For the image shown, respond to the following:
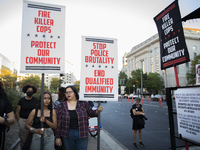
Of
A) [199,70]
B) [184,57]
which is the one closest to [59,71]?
[184,57]

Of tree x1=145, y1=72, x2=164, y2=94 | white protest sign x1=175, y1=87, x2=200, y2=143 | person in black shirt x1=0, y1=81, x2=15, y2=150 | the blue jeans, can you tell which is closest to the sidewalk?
person in black shirt x1=0, y1=81, x2=15, y2=150

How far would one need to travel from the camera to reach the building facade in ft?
187

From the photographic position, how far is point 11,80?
43.4 metres

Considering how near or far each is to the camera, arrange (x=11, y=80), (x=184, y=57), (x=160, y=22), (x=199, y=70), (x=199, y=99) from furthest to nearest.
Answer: (x=11, y=80)
(x=199, y=70)
(x=160, y=22)
(x=184, y=57)
(x=199, y=99)

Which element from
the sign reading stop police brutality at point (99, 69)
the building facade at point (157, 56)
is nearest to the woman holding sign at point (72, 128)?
the sign reading stop police brutality at point (99, 69)

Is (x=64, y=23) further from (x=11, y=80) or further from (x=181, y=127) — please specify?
(x=11, y=80)

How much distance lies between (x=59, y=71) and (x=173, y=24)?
245 centimetres

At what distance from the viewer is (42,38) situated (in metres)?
2.75

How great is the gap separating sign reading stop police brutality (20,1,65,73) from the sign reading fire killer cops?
2160 mm

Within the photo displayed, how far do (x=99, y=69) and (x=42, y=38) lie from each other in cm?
124

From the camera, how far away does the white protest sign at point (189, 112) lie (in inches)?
93.7

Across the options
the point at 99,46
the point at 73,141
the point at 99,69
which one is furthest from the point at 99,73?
the point at 73,141

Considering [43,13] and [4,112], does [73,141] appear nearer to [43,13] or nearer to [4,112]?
[4,112]

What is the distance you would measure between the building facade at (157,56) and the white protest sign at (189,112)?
41.6 meters
